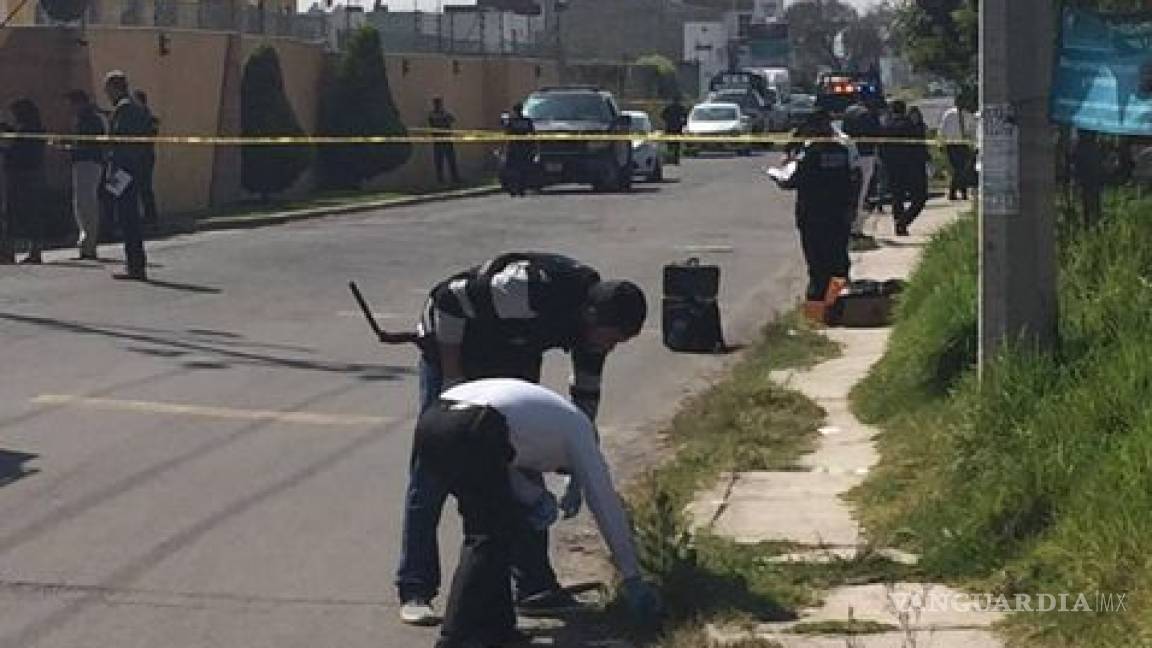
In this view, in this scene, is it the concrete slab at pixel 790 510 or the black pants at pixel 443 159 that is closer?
the concrete slab at pixel 790 510

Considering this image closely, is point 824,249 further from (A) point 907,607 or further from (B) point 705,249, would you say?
(A) point 907,607

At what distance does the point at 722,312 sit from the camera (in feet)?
63.1

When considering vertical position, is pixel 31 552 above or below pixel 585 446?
below

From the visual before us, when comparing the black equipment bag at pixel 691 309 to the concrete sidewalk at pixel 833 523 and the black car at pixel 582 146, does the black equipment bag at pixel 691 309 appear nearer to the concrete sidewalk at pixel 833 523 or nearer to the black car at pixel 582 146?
the concrete sidewalk at pixel 833 523

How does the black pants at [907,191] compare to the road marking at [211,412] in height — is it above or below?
above

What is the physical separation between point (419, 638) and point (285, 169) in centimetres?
3073

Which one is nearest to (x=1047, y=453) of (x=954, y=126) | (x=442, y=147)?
(x=954, y=126)

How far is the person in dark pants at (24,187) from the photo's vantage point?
24516 millimetres

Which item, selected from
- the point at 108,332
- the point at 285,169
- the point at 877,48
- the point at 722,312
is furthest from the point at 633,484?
the point at 877,48

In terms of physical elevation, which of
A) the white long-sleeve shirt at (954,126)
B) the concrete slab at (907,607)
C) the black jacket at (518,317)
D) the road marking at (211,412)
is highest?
the white long-sleeve shirt at (954,126)

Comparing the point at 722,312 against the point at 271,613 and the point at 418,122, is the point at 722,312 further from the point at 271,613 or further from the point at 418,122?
the point at 418,122

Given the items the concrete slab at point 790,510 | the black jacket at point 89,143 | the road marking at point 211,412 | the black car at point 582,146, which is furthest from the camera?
the black car at point 582,146

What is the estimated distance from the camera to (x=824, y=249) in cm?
1809

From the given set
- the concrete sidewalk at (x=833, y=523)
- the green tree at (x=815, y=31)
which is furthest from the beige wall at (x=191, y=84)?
the green tree at (x=815, y=31)
